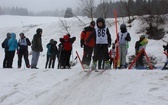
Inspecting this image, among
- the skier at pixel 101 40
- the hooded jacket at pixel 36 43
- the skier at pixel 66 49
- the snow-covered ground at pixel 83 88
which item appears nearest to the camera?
the snow-covered ground at pixel 83 88

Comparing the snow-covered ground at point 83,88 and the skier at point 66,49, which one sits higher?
the skier at point 66,49

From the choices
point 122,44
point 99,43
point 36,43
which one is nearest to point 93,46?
point 99,43

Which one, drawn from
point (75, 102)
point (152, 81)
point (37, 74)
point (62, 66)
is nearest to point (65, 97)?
point (75, 102)

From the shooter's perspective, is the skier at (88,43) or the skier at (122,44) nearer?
the skier at (88,43)

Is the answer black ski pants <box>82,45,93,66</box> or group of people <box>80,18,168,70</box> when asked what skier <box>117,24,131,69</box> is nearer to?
group of people <box>80,18,168,70</box>

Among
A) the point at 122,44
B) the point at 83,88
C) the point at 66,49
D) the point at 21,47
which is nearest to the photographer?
the point at 83,88

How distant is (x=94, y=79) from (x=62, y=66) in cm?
574

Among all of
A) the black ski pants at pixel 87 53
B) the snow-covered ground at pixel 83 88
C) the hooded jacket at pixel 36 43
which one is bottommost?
the snow-covered ground at pixel 83 88

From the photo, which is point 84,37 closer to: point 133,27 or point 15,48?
point 15,48

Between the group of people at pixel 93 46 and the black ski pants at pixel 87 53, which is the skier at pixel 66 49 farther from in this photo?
the black ski pants at pixel 87 53

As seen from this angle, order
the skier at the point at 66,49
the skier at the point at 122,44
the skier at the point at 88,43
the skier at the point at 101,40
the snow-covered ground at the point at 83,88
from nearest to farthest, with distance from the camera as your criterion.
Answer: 1. the snow-covered ground at the point at 83,88
2. the skier at the point at 101,40
3. the skier at the point at 88,43
4. the skier at the point at 122,44
5. the skier at the point at 66,49

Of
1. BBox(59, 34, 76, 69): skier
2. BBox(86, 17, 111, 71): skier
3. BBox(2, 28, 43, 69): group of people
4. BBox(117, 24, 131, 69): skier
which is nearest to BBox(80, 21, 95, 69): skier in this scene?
BBox(86, 17, 111, 71): skier

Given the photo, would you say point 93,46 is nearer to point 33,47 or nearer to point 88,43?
point 88,43

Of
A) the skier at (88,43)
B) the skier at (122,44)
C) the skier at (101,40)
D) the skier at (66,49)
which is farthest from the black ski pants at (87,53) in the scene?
the skier at (66,49)
